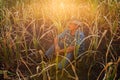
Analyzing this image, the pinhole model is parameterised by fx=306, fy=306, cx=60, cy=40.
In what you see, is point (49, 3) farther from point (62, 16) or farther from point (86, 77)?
point (86, 77)

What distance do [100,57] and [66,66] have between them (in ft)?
1.26

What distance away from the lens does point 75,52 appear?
271 cm

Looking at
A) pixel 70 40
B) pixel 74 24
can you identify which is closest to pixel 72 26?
pixel 74 24

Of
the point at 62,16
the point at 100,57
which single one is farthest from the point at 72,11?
the point at 100,57

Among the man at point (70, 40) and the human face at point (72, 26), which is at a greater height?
the human face at point (72, 26)

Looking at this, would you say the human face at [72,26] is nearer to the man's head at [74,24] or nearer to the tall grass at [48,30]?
the man's head at [74,24]

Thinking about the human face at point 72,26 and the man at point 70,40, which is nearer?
the man at point 70,40

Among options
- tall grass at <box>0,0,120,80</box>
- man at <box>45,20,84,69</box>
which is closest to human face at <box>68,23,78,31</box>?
man at <box>45,20,84,69</box>

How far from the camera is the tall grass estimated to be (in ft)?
9.11

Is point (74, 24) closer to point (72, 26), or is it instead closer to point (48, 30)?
point (72, 26)

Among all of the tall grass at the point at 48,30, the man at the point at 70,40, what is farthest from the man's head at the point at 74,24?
the tall grass at the point at 48,30

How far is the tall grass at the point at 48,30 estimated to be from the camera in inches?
109

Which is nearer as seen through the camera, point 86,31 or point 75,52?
point 75,52

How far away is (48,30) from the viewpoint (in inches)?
131
